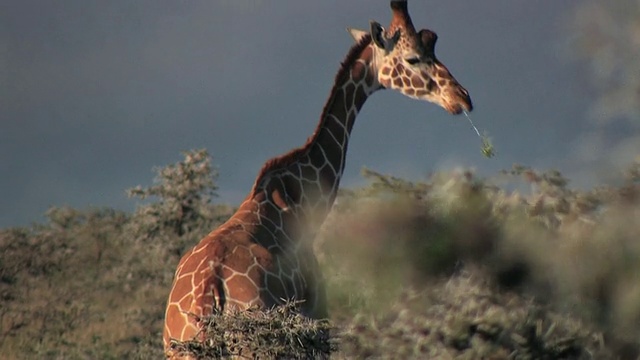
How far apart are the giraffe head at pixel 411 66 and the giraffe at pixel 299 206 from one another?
0.01m

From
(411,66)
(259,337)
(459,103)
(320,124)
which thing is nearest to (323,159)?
(320,124)

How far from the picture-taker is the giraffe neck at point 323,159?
14953 millimetres

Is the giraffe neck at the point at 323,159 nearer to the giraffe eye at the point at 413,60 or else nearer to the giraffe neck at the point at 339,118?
the giraffe neck at the point at 339,118

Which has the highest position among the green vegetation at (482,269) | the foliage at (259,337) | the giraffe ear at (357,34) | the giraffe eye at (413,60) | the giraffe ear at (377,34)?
the giraffe ear at (357,34)

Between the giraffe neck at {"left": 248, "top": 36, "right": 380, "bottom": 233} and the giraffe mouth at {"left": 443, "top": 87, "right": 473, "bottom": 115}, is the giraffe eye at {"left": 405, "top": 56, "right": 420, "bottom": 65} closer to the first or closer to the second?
the giraffe neck at {"left": 248, "top": 36, "right": 380, "bottom": 233}

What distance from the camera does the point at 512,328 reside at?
15219 millimetres

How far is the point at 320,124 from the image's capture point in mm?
16219

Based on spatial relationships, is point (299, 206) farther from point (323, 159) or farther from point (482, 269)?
point (482, 269)

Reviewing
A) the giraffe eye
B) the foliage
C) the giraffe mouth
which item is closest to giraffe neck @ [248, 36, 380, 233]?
the giraffe eye

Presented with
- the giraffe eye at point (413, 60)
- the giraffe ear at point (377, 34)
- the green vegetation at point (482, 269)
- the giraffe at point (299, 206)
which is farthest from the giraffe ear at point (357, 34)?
the green vegetation at point (482, 269)

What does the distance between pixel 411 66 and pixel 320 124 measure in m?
1.41

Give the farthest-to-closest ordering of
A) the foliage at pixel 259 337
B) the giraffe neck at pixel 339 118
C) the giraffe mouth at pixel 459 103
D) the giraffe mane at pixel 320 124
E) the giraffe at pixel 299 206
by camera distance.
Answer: the giraffe mouth at pixel 459 103, the giraffe neck at pixel 339 118, the giraffe mane at pixel 320 124, the giraffe at pixel 299 206, the foliage at pixel 259 337

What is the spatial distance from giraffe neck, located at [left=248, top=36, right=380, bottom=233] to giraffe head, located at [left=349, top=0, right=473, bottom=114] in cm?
22

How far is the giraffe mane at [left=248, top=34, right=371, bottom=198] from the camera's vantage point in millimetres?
14898
